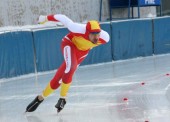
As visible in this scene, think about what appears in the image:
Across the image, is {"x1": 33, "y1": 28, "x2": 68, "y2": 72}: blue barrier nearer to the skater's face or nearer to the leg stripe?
the leg stripe

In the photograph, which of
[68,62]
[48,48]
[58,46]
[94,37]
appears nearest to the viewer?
[94,37]

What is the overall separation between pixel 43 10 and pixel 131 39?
4.04m

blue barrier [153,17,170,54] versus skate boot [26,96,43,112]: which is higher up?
skate boot [26,96,43,112]

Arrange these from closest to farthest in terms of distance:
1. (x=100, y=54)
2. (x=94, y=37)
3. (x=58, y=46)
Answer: (x=94, y=37) < (x=58, y=46) < (x=100, y=54)

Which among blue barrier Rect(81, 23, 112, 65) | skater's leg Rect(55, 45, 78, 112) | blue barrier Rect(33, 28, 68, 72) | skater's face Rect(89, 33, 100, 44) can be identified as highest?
skater's face Rect(89, 33, 100, 44)

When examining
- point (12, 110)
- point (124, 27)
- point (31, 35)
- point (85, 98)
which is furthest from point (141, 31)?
point (12, 110)

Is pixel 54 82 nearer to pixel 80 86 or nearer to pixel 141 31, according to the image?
pixel 80 86

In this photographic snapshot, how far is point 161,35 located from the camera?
14844 mm

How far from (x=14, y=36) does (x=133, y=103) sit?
4650mm

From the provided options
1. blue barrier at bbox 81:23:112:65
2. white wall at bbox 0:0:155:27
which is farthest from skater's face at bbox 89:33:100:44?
white wall at bbox 0:0:155:27

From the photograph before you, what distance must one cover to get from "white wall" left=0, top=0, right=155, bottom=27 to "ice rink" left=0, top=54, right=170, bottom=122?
14.2 ft

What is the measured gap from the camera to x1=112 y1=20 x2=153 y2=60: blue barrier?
1367 centimetres

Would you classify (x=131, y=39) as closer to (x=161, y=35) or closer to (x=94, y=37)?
(x=161, y=35)

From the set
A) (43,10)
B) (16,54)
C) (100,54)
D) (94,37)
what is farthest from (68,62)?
(43,10)
